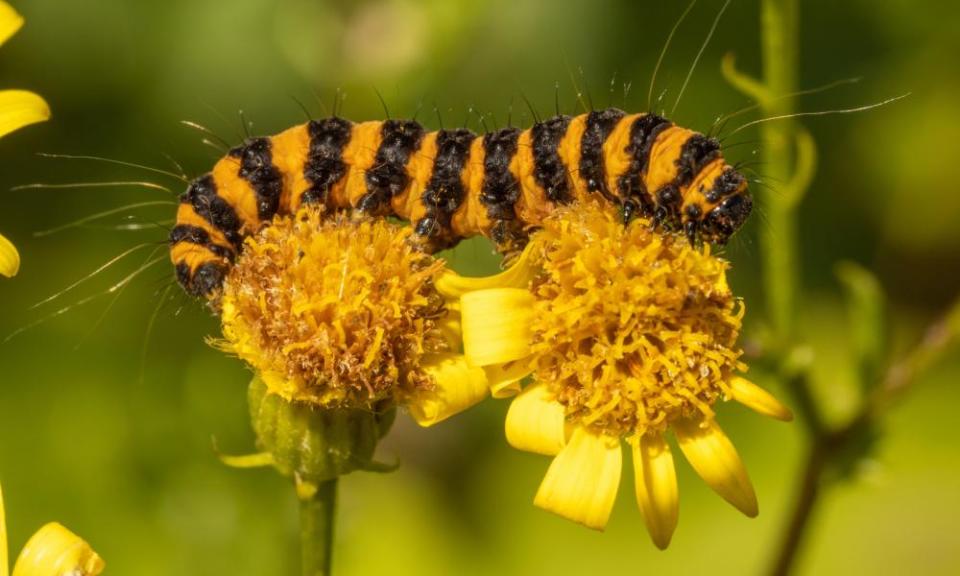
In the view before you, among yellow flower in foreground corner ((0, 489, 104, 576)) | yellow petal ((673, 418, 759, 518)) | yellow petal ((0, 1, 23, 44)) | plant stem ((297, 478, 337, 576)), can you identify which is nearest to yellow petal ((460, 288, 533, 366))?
yellow petal ((673, 418, 759, 518))

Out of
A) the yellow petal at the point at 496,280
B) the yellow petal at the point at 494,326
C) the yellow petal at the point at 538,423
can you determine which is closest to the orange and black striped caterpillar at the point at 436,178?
the yellow petal at the point at 496,280

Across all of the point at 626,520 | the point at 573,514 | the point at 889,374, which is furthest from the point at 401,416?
the point at 573,514

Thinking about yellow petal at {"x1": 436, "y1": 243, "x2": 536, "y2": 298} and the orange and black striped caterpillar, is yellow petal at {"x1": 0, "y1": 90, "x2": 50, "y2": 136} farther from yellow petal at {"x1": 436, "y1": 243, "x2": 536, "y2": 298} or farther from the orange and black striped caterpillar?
yellow petal at {"x1": 436, "y1": 243, "x2": 536, "y2": 298}

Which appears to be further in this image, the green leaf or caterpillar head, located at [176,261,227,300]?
the green leaf

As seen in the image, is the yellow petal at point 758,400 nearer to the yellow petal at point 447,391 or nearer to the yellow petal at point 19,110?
the yellow petal at point 447,391

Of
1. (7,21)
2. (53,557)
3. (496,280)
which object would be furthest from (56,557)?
(7,21)
